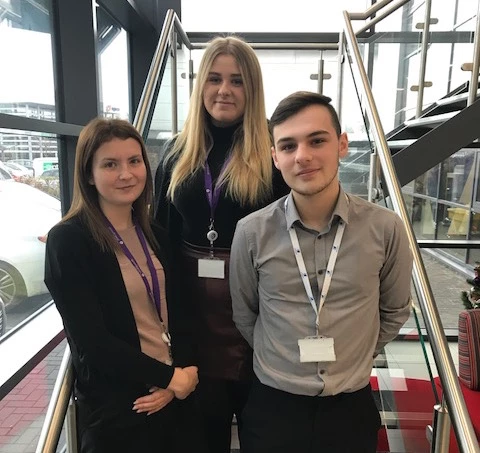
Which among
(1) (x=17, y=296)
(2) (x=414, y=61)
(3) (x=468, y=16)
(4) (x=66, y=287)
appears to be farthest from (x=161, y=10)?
(4) (x=66, y=287)

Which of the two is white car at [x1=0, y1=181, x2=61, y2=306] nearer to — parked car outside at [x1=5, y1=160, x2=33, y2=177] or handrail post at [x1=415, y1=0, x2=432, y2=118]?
parked car outside at [x1=5, y1=160, x2=33, y2=177]

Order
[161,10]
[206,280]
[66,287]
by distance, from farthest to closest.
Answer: [161,10] < [206,280] < [66,287]

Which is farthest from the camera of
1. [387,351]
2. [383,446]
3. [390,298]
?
[383,446]

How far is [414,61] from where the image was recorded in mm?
3861

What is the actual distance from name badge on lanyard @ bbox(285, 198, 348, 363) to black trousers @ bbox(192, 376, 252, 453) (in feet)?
1.33

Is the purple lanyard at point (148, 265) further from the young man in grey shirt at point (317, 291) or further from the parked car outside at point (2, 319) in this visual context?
the parked car outside at point (2, 319)

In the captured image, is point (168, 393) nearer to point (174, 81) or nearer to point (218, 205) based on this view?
point (218, 205)

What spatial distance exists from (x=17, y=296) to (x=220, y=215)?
1.66 meters

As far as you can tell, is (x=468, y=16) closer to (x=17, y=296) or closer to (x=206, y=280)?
(x=206, y=280)

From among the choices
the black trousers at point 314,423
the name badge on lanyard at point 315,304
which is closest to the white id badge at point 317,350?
the name badge on lanyard at point 315,304

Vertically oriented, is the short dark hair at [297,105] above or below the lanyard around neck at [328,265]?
above

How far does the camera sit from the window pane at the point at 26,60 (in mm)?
2393

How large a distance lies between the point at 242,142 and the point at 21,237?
66.6 inches

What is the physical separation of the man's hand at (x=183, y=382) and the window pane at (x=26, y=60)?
1666 mm
